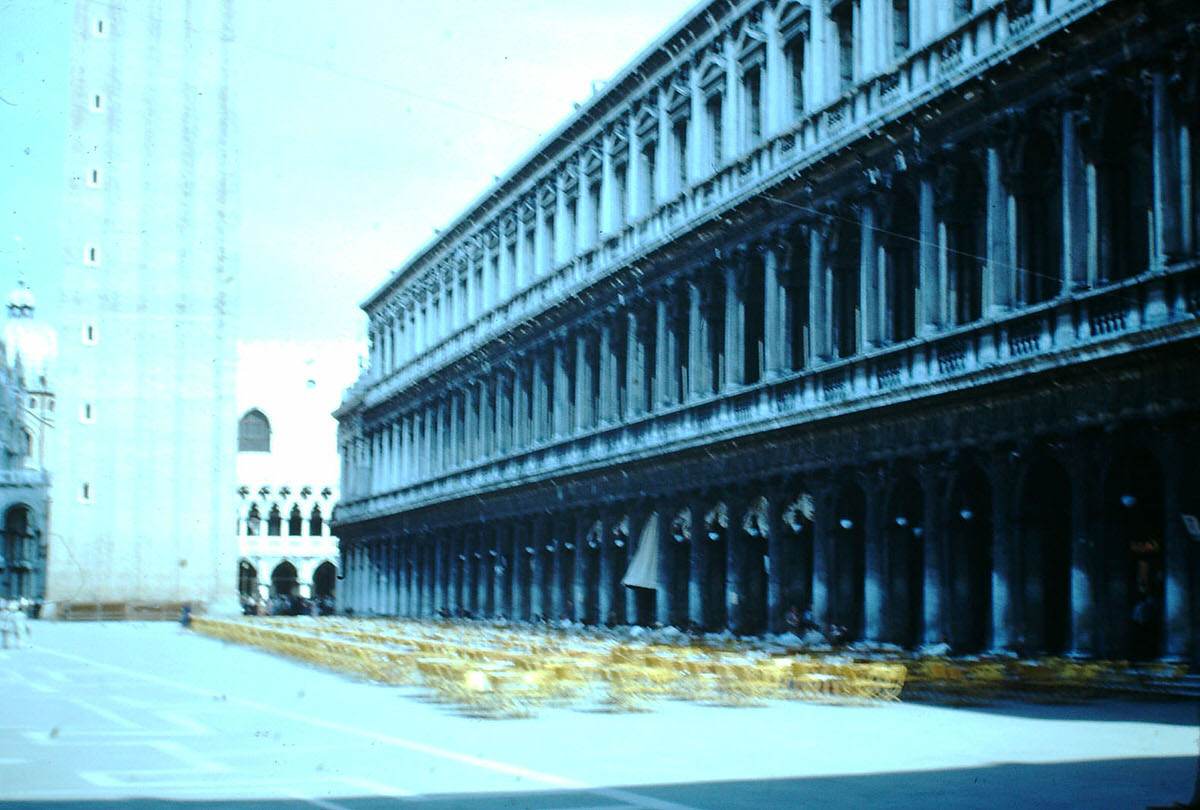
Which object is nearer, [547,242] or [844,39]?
[844,39]

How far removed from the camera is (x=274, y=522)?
115 meters

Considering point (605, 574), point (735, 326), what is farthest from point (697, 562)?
point (605, 574)

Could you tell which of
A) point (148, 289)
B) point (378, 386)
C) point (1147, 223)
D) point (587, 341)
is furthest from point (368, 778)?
point (378, 386)

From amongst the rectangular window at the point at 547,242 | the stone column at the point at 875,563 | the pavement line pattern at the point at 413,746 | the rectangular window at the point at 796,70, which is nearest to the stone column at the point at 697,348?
the rectangular window at the point at 796,70

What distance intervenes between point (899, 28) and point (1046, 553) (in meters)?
12.3

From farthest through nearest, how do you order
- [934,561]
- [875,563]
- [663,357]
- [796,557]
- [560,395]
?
[560,395] → [663,357] → [796,557] → [875,563] → [934,561]

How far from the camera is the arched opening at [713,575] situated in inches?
1663

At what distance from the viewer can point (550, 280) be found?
56.1 metres

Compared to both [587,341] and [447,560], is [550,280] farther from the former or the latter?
[447,560]

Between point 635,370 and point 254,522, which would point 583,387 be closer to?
point 635,370

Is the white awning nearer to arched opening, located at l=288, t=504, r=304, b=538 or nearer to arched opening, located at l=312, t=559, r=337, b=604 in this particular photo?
arched opening, located at l=288, t=504, r=304, b=538

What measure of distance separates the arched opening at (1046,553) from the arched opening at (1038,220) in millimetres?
3330

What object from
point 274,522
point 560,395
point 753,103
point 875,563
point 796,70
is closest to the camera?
point 875,563

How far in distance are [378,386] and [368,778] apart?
69.0m
